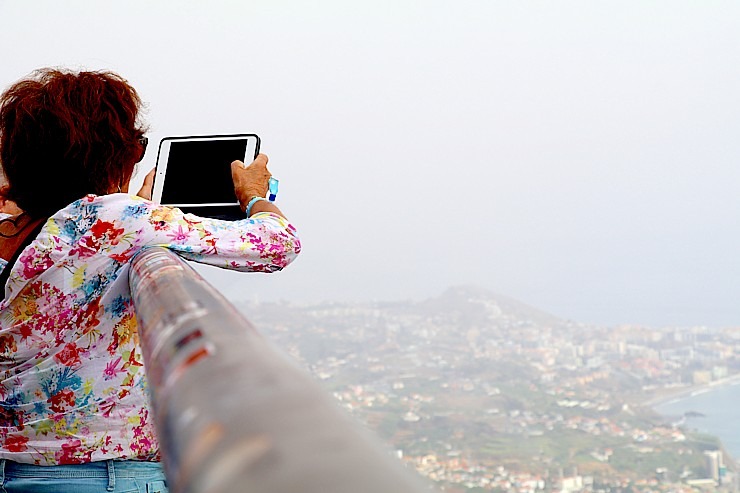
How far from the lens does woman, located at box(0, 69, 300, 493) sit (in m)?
0.78

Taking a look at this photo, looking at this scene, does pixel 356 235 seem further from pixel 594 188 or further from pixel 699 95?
pixel 699 95

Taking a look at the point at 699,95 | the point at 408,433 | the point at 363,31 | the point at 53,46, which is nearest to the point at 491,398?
the point at 408,433

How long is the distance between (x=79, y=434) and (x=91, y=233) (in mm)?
194

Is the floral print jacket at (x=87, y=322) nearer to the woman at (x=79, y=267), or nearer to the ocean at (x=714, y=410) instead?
the woman at (x=79, y=267)

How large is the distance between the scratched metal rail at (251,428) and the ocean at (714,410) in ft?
59.5

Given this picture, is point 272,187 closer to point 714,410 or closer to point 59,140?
point 59,140

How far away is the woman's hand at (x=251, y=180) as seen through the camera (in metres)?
0.96

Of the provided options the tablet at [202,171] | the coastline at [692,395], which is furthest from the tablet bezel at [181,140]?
the coastline at [692,395]

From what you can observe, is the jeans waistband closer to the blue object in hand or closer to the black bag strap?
the black bag strap

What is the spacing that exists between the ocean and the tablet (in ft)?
57.0

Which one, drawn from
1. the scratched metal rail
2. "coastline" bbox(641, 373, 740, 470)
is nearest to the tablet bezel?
the scratched metal rail

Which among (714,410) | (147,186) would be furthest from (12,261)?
(714,410)

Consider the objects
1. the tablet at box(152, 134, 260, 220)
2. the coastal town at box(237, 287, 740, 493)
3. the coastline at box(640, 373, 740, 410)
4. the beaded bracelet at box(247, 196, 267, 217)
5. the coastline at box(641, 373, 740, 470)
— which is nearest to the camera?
the beaded bracelet at box(247, 196, 267, 217)

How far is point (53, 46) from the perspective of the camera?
577cm
